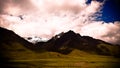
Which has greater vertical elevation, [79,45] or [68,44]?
[68,44]

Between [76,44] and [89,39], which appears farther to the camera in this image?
[89,39]

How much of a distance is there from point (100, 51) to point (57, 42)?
5447 centimetres

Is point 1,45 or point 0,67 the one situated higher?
point 1,45

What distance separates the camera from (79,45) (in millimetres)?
149625

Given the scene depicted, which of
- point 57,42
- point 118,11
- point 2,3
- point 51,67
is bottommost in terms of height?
point 51,67

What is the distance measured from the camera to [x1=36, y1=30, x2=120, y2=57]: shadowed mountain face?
131812 millimetres

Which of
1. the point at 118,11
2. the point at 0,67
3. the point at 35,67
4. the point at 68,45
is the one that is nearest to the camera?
the point at 118,11

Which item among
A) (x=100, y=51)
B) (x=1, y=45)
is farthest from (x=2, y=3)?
(x=100, y=51)

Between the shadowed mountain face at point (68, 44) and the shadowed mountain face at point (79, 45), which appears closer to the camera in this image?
the shadowed mountain face at point (68, 44)

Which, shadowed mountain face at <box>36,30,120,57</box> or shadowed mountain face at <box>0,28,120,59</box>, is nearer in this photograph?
shadowed mountain face at <box>0,28,120,59</box>

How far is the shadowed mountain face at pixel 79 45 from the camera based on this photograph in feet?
432

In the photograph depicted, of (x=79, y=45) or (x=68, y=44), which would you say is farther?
(x=68, y=44)

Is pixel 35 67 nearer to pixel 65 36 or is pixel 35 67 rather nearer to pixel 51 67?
pixel 51 67

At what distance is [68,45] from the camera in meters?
151
